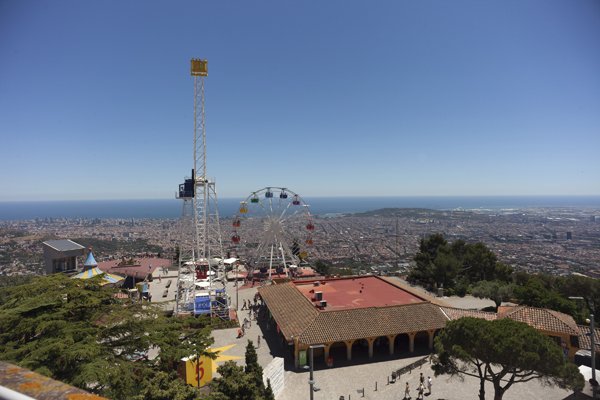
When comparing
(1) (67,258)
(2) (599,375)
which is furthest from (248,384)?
(1) (67,258)

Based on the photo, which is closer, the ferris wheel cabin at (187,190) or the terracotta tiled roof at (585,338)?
the terracotta tiled roof at (585,338)

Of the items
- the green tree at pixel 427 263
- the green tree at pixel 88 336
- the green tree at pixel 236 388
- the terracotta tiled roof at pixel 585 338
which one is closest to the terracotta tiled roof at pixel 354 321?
the terracotta tiled roof at pixel 585 338

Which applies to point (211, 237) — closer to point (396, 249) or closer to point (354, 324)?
point (354, 324)

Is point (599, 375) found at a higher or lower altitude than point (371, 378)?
higher

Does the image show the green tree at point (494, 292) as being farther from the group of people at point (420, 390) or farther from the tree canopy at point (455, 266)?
the group of people at point (420, 390)

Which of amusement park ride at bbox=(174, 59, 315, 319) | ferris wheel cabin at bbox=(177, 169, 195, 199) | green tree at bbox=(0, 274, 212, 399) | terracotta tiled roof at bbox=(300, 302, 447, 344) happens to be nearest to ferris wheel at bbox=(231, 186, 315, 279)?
amusement park ride at bbox=(174, 59, 315, 319)

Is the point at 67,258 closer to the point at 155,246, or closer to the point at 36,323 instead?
the point at 36,323

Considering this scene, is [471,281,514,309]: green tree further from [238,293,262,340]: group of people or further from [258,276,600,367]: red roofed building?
[238,293,262,340]: group of people
